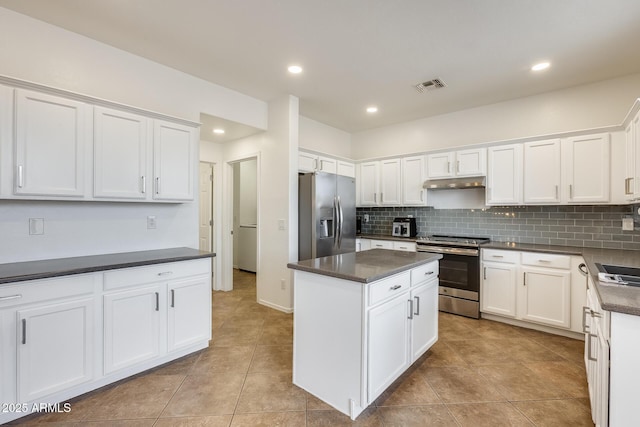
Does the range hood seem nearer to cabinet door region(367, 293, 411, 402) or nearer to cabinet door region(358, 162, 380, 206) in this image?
cabinet door region(358, 162, 380, 206)

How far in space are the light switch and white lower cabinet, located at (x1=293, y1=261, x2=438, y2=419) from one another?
2053mm

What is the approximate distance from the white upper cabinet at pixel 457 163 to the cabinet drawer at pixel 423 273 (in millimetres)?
1873

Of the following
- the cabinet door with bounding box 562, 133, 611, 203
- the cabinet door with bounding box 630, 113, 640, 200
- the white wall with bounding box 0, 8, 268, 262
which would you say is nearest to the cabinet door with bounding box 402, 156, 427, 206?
the cabinet door with bounding box 562, 133, 611, 203

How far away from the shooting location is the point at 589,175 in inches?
123

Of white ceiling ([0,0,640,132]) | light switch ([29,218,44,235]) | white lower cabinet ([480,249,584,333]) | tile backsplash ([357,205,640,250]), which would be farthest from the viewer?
tile backsplash ([357,205,640,250])

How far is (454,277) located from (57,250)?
13.5 feet

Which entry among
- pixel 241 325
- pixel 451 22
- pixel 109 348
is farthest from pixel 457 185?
pixel 109 348

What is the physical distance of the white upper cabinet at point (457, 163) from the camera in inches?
150

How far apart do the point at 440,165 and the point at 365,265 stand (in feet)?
8.80

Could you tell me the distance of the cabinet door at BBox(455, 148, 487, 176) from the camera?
3.78 meters

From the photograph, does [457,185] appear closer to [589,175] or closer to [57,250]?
[589,175]

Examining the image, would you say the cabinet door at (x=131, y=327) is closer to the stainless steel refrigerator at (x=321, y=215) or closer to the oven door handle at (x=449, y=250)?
the stainless steel refrigerator at (x=321, y=215)

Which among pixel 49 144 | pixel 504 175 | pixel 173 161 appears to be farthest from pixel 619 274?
pixel 49 144

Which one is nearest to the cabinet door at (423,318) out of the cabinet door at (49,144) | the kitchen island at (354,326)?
the kitchen island at (354,326)
